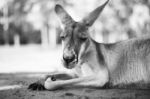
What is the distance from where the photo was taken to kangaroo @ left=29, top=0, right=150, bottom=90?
461cm

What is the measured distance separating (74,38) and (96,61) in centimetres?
65

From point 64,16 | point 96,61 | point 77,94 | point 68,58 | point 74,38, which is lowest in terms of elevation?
point 77,94

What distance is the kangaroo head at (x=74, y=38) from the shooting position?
431cm

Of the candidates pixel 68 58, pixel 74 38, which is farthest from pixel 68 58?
pixel 74 38

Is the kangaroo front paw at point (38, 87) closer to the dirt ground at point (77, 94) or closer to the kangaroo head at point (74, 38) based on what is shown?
the dirt ground at point (77, 94)

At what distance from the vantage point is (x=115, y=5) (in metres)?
21.3

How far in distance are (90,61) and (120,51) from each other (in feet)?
2.23

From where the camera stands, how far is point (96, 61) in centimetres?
→ 489

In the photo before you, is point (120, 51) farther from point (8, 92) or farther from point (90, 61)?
point (8, 92)

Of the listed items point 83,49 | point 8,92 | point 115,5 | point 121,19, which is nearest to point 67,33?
point 83,49

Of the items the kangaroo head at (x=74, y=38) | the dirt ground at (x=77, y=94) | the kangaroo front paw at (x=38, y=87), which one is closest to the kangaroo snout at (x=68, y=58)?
the kangaroo head at (x=74, y=38)

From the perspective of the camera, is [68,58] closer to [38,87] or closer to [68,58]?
[68,58]

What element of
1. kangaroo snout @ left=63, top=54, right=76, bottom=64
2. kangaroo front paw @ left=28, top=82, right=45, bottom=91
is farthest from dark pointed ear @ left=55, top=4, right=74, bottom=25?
kangaroo front paw @ left=28, top=82, right=45, bottom=91

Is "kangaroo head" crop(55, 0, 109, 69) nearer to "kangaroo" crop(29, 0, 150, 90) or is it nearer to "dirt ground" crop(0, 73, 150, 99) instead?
"kangaroo" crop(29, 0, 150, 90)
